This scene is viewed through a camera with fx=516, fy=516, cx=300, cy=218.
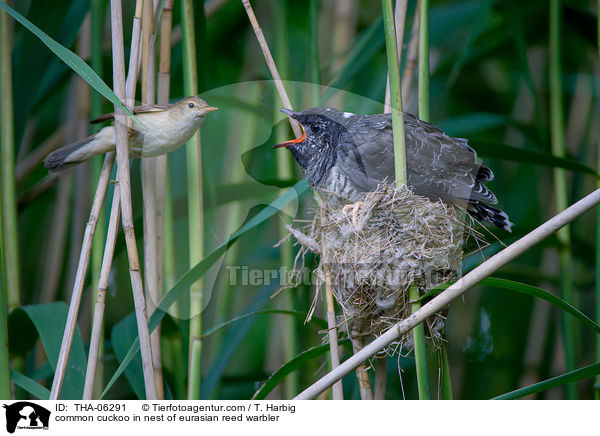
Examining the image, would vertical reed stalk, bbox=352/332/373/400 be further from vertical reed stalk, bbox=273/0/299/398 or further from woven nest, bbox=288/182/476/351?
vertical reed stalk, bbox=273/0/299/398

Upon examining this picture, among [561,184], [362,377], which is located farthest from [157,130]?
[561,184]

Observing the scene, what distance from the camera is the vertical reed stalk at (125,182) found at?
885mm

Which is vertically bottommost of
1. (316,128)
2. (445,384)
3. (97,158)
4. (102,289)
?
(445,384)

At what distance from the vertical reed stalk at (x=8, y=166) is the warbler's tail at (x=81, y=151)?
15 centimetres

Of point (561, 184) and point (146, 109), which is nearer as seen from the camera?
point (146, 109)

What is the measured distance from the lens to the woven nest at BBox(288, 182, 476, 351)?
98 centimetres

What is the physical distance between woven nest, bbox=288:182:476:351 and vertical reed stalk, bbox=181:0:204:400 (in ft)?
0.78

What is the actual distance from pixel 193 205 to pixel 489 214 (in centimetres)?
62

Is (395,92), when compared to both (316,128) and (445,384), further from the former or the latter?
(445,384)

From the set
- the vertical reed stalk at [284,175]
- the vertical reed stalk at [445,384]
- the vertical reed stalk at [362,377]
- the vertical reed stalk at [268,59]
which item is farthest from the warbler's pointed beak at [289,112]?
the vertical reed stalk at [445,384]

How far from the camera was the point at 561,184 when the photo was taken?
1277 millimetres

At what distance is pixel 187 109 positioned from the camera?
0.98 metres
